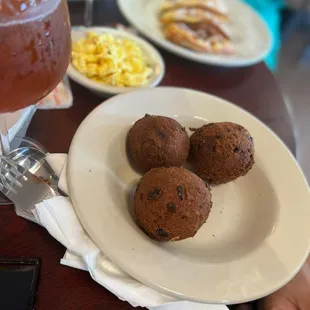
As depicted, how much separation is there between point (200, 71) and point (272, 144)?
1.21 feet

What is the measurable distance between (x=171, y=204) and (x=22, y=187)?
10.7 inches

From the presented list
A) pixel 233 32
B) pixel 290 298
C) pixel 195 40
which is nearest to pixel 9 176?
pixel 290 298

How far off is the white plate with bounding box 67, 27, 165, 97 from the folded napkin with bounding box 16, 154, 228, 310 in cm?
33

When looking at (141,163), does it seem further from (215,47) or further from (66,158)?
(215,47)

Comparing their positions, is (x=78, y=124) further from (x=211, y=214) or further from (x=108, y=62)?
(x=211, y=214)

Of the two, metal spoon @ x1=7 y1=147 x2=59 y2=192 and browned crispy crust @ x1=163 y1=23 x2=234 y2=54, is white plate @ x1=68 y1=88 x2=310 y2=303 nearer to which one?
metal spoon @ x1=7 y1=147 x2=59 y2=192

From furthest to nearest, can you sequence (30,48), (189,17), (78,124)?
(189,17) → (78,124) → (30,48)

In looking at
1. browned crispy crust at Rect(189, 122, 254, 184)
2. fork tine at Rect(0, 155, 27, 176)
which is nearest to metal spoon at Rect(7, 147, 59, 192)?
fork tine at Rect(0, 155, 27, 176)

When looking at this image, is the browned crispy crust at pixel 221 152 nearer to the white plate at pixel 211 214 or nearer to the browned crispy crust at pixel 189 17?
→ the white plate at pixel 211 214

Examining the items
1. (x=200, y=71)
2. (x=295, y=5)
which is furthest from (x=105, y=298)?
(x=295, y=5)

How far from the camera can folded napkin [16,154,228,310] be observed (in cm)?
66

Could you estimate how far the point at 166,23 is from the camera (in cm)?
132

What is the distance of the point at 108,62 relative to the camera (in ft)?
3.24

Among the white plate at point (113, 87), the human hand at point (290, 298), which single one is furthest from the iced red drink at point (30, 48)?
the human hand at point (290, 298)
